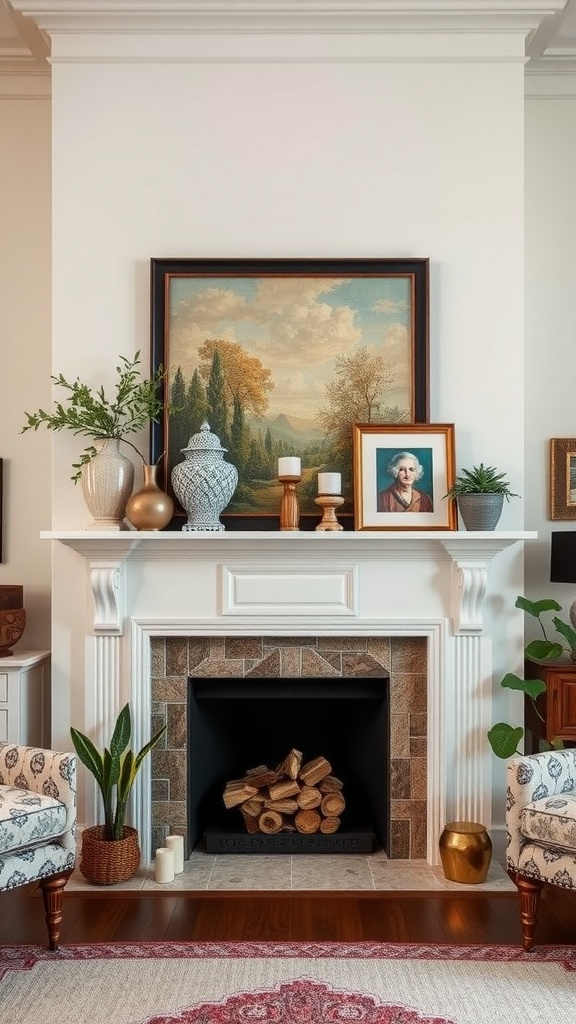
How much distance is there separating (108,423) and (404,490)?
1.16 meters

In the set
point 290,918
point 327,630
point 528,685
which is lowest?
point 290,918

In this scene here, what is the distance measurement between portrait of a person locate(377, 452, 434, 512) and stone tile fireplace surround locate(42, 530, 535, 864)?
0.15m

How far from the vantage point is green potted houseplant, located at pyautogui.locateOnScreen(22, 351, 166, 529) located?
3.30m

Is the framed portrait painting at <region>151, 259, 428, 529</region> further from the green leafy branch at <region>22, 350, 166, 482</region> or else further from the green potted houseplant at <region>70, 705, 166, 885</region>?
the green potted houseplant at <region>70, 705, 166, 885</region>

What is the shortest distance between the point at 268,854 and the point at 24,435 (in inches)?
80.9

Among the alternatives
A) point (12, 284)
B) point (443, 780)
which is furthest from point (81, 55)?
point (443, 780)

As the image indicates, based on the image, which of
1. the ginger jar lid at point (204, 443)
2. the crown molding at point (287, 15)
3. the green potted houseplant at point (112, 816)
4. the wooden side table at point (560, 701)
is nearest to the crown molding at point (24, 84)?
the crown molding at point (287, 15)

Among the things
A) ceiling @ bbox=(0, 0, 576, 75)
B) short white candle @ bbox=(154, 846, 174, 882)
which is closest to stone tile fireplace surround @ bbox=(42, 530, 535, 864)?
short white candle @ bbox=(154, 846, 174, 882)

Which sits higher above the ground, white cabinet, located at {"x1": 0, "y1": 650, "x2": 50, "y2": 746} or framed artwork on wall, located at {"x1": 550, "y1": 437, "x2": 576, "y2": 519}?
framed artwork on wall, located at {"x1": 550, "y1": 437, "x2": 576, "y2": 519}

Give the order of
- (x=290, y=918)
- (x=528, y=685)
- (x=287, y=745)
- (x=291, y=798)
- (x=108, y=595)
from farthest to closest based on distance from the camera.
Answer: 1. (x=287, y=745)
2. (x=291, y=798)
3. (x=108, y=595)
4. (x=528, y=685)
5. (x=290, y=918)

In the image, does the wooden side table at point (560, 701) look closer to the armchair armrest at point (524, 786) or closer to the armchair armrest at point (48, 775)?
the armchair armrest at point (524, 786)

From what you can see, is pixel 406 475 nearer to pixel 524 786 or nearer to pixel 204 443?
pixel 204 443

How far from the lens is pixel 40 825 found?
256 centimetres

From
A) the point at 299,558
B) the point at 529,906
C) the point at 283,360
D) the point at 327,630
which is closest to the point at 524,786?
the point at 529,906
